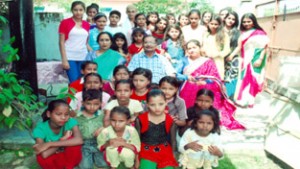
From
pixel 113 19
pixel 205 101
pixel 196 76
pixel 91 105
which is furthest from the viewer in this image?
pixel 113 19

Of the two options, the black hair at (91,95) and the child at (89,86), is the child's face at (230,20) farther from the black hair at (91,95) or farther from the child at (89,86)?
the black hair at (91,95)

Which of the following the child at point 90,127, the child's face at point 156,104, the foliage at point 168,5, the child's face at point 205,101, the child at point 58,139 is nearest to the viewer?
the child at point 58,139

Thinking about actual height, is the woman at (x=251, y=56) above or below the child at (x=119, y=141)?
above

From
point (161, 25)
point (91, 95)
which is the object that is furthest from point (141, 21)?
point (91, 95)

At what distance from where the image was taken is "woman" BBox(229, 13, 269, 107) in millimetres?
4949

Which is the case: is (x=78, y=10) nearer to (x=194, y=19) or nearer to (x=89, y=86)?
(x=89, y=86)

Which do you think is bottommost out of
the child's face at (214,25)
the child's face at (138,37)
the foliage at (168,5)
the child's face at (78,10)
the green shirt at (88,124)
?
the green shirt at (88,124)

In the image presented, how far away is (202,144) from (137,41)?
2.06 meters

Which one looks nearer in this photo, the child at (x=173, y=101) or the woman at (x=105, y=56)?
the child at (x=173, y=101)

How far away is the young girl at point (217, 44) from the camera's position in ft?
15.7

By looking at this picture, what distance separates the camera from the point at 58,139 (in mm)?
3137

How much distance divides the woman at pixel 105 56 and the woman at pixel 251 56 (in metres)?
1.81

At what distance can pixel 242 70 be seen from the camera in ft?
16.9

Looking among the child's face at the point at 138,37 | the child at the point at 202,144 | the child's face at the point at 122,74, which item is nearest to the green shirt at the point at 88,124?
the child's face at the point at 122,74
